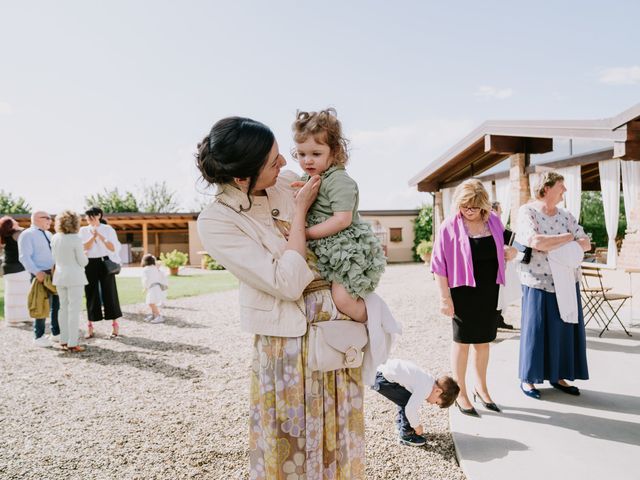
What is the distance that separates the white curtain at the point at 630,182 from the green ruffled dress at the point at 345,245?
8632 millimetres

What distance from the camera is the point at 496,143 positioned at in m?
8.90

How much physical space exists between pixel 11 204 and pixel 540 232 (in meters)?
66.0

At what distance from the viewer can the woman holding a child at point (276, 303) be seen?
62.5 inches

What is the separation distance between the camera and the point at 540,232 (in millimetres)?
3934

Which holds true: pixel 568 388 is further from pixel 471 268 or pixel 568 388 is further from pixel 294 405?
pixel 294 405

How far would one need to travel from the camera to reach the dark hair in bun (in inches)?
62.2

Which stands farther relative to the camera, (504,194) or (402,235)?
(402,235)

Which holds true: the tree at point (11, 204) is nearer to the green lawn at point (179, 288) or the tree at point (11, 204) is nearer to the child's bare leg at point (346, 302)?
the green lawn at point (179, 288)

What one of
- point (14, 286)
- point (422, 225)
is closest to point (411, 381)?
point (14, 286)

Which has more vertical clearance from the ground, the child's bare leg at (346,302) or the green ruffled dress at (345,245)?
the green ruffled dress at (345,245)

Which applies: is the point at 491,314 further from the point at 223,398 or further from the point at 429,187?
the point at 429,187

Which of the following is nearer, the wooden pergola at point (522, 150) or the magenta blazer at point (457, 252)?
the magenta blazer at point (457, 252)

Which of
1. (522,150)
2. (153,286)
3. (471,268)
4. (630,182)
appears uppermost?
(522,150)

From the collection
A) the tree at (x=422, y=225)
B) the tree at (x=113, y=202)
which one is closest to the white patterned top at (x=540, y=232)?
the tree at (x=422, y=225)
